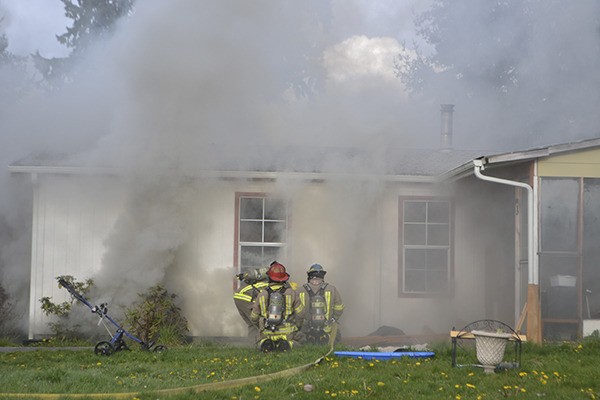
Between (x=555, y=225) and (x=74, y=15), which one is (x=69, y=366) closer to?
(x=555, y=225)

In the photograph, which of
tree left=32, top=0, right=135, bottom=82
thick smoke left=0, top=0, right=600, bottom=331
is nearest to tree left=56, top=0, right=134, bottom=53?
tree left=32, top=0, right=135, bottom=82

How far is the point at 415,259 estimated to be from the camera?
16141 mm

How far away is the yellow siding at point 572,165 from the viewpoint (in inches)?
516

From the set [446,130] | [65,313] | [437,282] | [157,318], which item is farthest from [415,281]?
[65,313]

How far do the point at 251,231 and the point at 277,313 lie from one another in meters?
3.39

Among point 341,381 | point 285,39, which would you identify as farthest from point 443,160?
point 341,381

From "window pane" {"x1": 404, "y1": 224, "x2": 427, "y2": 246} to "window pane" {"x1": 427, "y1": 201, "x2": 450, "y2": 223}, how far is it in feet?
0.77

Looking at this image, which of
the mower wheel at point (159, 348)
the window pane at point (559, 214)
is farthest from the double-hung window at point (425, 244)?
the mower wheel at point (159, 348)

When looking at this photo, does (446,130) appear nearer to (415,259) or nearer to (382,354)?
(415,259)

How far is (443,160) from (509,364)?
23.7 feet

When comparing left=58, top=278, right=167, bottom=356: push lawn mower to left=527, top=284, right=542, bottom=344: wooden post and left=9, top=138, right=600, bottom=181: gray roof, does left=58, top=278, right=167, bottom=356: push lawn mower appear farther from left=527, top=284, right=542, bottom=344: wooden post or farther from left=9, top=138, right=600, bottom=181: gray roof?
left=527, top=284, right=542, bottom=344: wooden post

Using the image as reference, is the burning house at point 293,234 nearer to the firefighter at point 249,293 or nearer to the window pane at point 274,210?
the window pane at point 274,210

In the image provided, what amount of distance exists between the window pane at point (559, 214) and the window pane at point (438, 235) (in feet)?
10.3

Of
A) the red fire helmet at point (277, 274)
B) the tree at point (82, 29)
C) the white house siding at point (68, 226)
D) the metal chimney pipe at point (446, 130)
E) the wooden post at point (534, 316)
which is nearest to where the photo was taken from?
the wooden post at point (534, 316)
